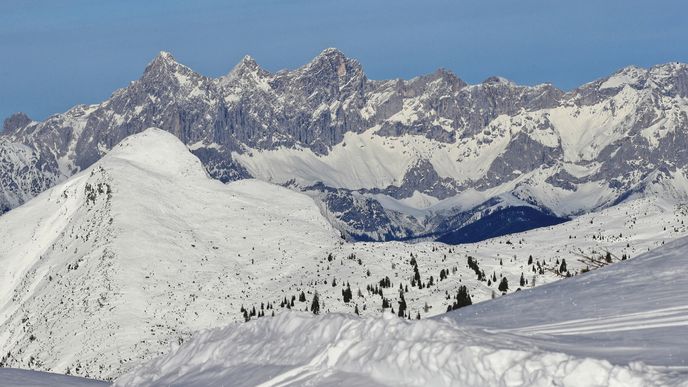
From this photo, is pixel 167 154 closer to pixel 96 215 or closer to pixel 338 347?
pixel 96 215

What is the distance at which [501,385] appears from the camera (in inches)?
751

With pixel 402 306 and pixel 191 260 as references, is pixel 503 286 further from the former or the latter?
pixel 191 260

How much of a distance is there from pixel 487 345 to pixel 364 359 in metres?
2.35

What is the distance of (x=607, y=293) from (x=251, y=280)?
2722 inches

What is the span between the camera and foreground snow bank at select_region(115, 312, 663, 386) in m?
18.9

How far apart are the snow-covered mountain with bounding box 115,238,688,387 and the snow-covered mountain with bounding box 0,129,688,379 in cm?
4214

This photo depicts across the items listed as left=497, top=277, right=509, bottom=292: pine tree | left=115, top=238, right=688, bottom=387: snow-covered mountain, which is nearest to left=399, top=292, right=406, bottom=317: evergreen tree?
left=497, top=277, right=509, bottom=292: pine tree

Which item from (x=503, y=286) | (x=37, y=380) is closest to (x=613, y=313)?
(x=37, y=380)

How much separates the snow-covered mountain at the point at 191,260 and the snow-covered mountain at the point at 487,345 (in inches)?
1659

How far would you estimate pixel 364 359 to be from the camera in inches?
870

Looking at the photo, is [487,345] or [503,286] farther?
[503,286]

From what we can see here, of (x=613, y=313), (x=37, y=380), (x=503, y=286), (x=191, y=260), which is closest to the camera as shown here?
(x=613, y=313)

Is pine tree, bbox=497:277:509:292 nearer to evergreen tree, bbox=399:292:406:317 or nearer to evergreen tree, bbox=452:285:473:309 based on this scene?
evergreen tree, bbox=452:285:473:309

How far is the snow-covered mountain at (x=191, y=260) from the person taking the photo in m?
83.3
